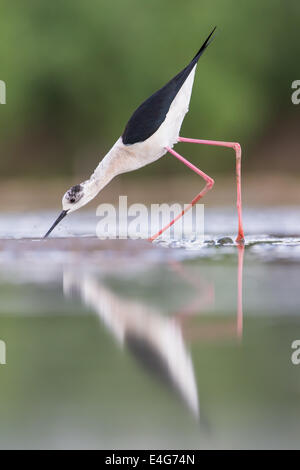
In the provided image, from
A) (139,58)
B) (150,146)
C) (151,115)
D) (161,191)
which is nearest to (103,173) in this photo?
(150,146)

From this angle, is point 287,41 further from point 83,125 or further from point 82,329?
point 82,329

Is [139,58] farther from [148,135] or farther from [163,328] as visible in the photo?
[163,328]

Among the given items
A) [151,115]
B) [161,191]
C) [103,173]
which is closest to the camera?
[151,115]

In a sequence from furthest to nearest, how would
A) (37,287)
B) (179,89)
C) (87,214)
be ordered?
1. (87,214)
2. (179,89)
3. (37,287)

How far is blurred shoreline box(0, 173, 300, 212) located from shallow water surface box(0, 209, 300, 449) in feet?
16.3

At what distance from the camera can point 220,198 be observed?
35.6ft

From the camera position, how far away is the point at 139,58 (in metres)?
13.0

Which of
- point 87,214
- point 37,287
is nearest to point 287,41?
point 87,214

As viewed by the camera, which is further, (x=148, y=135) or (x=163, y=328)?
(x=148, y=135)

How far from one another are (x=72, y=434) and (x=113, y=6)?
11.6 m

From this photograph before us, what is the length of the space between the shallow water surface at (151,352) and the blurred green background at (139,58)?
7.96 m

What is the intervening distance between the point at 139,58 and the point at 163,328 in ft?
33.7

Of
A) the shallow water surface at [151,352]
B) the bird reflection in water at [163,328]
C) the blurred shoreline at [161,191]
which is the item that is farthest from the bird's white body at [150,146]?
the blurred shoreline at [161,191]

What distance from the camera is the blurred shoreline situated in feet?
33.6
